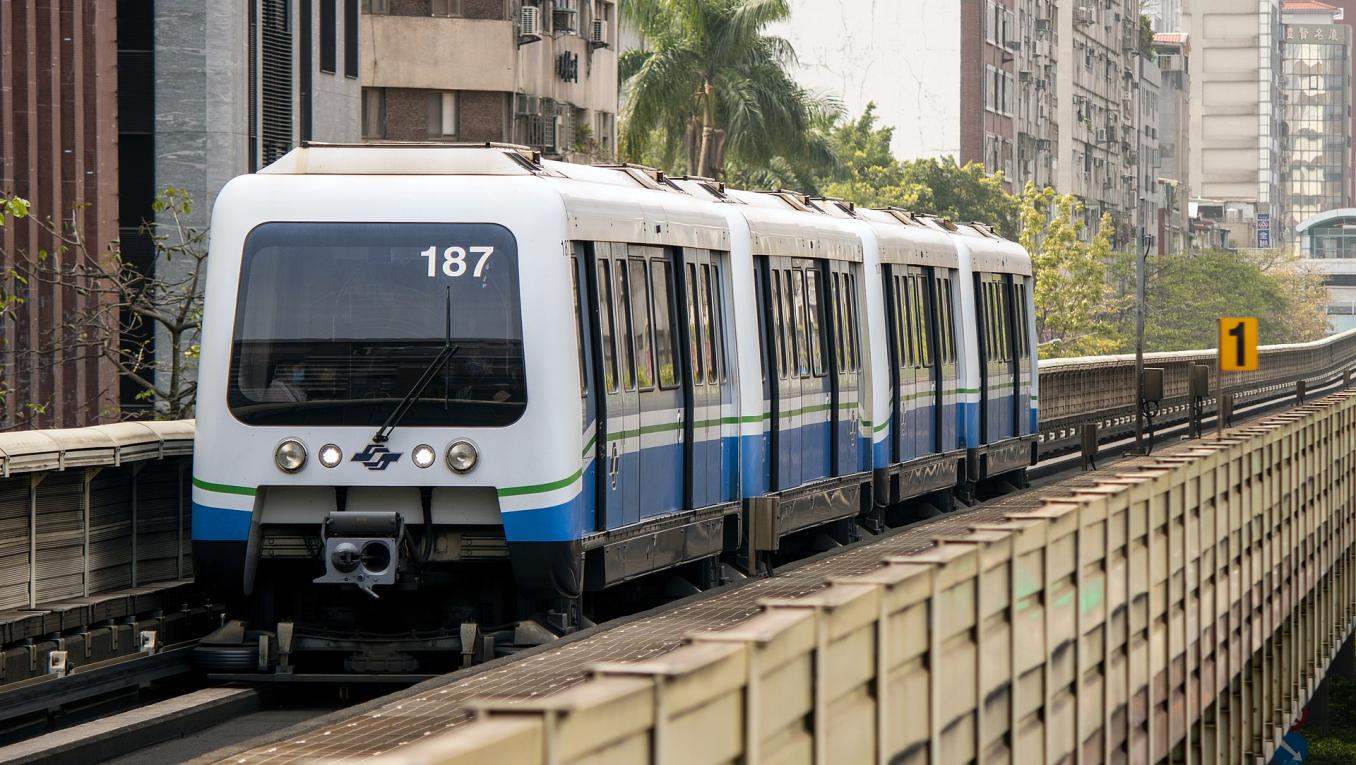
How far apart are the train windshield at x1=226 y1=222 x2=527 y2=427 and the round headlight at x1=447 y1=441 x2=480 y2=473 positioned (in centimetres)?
13

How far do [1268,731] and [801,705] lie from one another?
13.5 meters

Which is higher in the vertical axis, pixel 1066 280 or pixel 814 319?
pixel 1066 280

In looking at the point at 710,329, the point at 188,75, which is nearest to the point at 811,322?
the point at 710,329

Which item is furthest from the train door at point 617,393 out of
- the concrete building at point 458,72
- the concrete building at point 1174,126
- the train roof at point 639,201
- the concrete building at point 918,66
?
the concrete building at point 1174,126

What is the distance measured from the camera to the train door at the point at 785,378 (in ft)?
61.8

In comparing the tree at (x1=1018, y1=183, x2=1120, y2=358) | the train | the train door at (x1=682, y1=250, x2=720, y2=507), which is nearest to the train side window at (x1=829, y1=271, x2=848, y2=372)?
the train door at (x1=682, y1=250, x2=720, y2=507)

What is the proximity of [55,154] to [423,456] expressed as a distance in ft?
64.6

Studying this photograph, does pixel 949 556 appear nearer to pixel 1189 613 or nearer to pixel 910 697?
pixel 910 697

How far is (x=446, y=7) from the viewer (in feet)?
178

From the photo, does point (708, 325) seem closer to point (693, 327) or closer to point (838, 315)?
point (693, 327)

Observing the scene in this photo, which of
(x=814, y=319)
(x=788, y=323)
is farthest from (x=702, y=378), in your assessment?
(x=814, y=319)

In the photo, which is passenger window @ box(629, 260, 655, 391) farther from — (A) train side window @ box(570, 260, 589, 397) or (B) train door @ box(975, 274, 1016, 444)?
(B) train door @ box(975, 274, 1016, 444)

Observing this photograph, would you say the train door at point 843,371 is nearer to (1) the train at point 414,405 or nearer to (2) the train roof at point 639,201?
(2) the train roof at point 639,201

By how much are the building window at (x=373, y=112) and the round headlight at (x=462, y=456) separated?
133ft
